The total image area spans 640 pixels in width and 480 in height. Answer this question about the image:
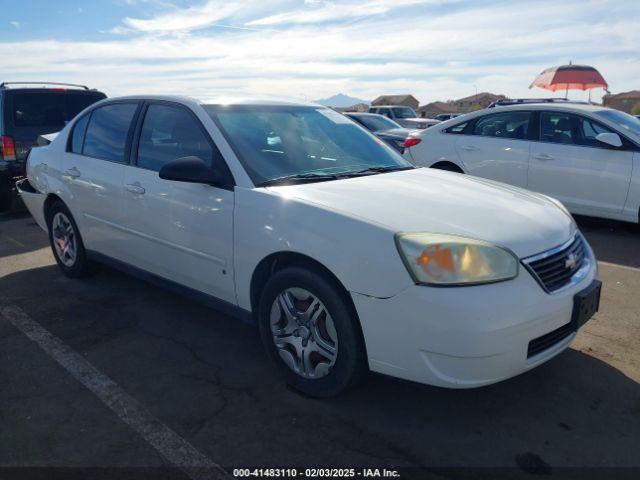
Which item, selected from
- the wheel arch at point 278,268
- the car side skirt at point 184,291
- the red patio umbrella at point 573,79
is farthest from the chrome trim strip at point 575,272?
the red patio umbrella at point 573,79

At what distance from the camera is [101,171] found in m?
4.39

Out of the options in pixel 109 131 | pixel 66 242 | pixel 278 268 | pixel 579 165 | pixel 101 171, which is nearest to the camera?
pixel 278 268

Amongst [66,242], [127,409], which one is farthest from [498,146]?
[127,409]

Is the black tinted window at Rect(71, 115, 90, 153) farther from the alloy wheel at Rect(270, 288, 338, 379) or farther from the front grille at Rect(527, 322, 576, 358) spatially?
the front grille at Rect(527, 322, 576, 358)

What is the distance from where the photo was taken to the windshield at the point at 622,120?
21.2 feet

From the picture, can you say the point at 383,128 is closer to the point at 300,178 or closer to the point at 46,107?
the point at 46,107

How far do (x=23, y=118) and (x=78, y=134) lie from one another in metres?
3.53

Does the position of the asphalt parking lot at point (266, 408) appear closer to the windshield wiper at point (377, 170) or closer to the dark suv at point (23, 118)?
the windshield wiper at point (377, 170)

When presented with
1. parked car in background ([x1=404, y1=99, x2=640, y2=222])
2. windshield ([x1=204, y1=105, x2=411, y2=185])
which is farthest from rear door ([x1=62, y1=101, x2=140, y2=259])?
parked car in background ([x1=404, y1=99, x2=640, y2=222])

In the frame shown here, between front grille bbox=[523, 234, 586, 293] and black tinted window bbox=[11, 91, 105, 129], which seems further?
black tinted window bbox=[11, 91, 105, 129]

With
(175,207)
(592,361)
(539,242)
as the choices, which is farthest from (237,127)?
(592,361)

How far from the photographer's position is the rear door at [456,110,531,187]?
702 centimetres

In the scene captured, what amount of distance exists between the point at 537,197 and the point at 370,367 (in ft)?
5.47

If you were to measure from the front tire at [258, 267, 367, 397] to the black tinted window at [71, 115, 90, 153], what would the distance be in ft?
8.75
